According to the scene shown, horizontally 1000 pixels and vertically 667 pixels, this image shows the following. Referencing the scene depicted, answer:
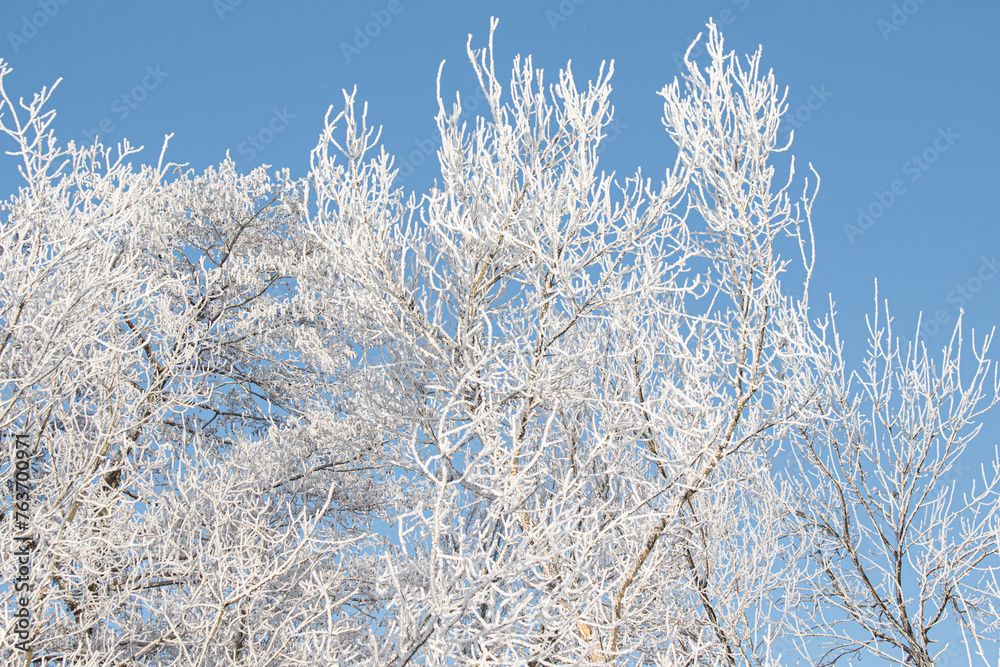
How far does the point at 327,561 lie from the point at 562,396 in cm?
466

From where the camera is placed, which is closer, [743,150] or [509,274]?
[743,150]

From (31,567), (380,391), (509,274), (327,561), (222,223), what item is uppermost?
(222,223)

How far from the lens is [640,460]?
645 centimetres

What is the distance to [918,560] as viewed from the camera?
6715 mm

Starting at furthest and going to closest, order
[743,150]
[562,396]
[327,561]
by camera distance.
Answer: [327,561]
[562,396]
[743,150]

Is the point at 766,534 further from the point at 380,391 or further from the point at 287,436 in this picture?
the point at 287,436

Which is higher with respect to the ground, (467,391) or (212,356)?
(212,356)

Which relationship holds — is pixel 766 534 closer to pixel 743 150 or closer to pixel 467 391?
pixel 467 391

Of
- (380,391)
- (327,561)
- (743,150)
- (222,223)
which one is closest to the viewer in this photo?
(743,150)

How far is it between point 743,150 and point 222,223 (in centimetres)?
723

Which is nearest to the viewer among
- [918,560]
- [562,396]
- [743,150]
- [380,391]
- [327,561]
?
[743,150]

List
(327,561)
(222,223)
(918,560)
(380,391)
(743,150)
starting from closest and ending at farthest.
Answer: (743,150), (380,391), (918,560), (327,561), (222,223)

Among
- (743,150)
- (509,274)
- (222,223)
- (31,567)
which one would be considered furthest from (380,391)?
(222,223)

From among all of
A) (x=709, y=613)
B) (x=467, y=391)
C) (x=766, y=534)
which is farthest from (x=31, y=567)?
(x=766, y=534)
